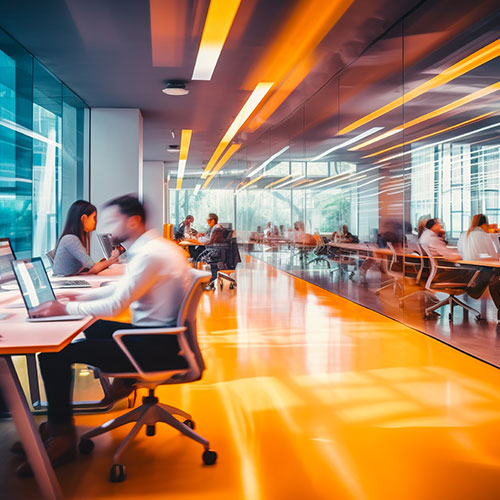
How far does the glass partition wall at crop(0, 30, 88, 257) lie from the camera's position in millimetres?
5930

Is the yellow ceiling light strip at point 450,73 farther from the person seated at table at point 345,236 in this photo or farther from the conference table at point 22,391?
the conference table at point 22,391

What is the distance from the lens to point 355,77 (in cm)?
787

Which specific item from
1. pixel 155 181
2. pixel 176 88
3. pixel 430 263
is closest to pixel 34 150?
pixel 176 88

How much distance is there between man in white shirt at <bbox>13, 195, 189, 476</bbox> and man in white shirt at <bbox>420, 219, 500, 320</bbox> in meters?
4.17

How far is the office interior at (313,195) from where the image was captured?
277 cm

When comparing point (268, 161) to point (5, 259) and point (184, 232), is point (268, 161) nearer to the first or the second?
point (184, 232)

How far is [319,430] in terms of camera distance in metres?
3.13

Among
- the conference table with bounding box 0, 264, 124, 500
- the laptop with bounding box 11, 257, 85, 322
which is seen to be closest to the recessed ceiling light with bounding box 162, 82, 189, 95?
the laptop with bounding box 11, 257, 85, 322

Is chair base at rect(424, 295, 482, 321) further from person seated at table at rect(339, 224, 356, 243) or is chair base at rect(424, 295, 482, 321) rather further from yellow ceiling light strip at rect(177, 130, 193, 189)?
yellow ceiling light strip at rect(177, 130, 193, 189)

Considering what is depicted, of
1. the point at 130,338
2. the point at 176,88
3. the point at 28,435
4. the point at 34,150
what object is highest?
the point at 176,88

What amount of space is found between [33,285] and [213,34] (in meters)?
4.29

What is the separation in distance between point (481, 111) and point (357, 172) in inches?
112

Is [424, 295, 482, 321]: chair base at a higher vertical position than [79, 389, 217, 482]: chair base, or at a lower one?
higher

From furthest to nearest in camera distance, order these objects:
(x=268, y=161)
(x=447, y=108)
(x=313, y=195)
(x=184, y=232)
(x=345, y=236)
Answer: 1. (x=268, y=161)
2. (x=184, y=232)
3. (x=313, y=195)
4. (x=345, y=236)
5. (x=447, y=108)
